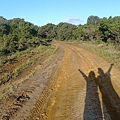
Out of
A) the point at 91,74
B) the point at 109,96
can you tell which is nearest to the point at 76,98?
the point at 109,96

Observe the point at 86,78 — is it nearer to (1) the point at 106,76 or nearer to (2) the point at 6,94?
(1) the point at 106,76

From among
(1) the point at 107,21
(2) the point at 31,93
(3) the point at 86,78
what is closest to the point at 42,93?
(2) the point at 31,93

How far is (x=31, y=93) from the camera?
972 cm

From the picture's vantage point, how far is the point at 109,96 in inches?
327

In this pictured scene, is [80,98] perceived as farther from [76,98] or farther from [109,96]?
[109,96]

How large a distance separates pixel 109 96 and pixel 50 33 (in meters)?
87.8

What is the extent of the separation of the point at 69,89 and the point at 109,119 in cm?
387

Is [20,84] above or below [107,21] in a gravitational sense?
below

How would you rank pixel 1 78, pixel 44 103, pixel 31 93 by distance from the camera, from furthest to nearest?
pixel 1 78, pixel 31 93, pixel 44 103

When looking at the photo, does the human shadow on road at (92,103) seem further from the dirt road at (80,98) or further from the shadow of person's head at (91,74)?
→ the shadow of person's head at (91,74)

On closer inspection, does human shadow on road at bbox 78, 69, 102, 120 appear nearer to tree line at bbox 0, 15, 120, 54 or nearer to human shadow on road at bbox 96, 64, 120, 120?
human shadow on road at bbox 96, 64, 120, 120

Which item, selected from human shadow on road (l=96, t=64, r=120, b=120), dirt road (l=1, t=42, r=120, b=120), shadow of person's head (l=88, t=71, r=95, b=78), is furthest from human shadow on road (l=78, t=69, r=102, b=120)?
shadow of person's head (l=88, t=71, r=95, b=78)

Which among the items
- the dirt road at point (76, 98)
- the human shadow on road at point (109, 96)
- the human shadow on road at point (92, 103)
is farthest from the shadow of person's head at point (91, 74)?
the human shadow on road at point (92, 103)

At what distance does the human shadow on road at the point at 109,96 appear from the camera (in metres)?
6.72
